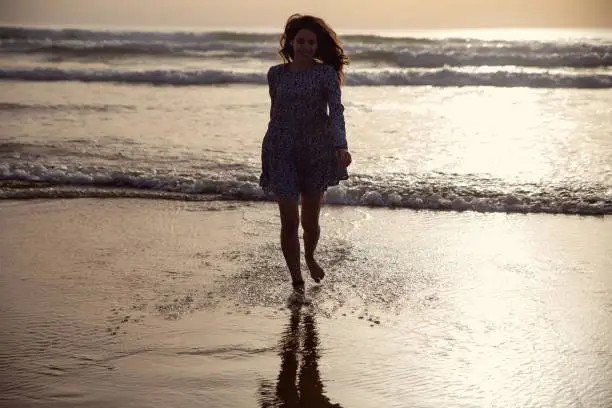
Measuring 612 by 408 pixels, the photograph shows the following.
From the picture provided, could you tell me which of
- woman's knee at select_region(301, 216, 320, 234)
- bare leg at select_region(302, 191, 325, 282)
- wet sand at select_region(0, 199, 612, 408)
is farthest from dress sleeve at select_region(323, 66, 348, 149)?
wet sand at select_region(0, 199, 612, 408)

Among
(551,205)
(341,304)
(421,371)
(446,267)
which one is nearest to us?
(421,371)

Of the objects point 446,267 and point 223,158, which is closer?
point 446,267

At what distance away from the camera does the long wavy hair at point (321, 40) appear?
16.8 feet

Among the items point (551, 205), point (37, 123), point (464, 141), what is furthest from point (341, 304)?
point (37, 123)

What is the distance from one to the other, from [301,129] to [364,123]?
7088mm

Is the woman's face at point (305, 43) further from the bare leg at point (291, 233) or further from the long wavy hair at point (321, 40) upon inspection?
the bare leg at point (291, 233)

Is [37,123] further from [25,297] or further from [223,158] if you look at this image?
[25,297]

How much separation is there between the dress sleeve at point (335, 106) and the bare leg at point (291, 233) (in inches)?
19.1

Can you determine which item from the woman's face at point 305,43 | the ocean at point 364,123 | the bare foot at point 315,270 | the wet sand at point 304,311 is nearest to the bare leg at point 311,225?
the bare foot at point 315,270

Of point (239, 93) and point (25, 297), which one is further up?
point (239, 93)

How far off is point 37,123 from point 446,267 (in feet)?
25.9

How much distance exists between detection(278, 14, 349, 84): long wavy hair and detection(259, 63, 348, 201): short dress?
0.08m

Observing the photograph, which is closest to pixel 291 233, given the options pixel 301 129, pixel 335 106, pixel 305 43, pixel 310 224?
pixel 310 224

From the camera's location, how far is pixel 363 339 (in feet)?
15.1
